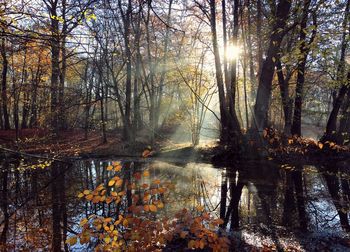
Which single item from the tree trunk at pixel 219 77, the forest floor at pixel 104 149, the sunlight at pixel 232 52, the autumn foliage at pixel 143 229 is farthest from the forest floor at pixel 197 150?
the autumn foliage at pixel 143 229

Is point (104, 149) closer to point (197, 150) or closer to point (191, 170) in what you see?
point (197, 150)

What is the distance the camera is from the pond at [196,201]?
16.9ft

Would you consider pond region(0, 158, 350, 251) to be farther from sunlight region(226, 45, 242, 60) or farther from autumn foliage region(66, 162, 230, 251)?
sunlight region(226, 45, 242, 60)

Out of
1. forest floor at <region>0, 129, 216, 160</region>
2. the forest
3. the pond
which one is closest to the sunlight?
the forest

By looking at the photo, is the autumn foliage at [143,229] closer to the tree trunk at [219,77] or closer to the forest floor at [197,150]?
the forest floor at [197,150]

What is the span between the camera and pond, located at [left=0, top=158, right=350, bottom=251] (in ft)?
16.9

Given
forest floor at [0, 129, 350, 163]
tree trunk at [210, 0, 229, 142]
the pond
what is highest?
tree trunk at [210, 0, 229, 142]

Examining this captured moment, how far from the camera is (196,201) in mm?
7688

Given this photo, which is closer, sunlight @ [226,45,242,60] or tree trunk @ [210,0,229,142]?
tree trunk @ [210,0,229,142]

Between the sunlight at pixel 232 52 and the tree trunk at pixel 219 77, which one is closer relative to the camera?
the tree trunk at pixel 219 77

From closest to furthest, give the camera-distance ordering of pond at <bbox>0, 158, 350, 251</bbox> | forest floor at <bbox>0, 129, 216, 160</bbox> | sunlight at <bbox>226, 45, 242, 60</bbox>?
pond at <bbox>0, 158, 350, 251</bbox> → sunlight at <bbox>226, 45, 242, 60</bbox> → forest floor at <bbox>0, 129, 216, 160</bbox>

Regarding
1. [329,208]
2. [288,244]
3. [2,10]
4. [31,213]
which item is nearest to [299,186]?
[329,208]

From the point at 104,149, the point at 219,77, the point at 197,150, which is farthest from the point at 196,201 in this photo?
the point at 104,149

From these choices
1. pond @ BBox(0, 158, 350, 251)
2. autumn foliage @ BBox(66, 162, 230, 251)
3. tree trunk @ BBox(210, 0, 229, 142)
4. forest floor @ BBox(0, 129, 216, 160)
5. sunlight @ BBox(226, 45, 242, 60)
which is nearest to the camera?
autumn foliage @ BBox(66, 162, 230, 251)
